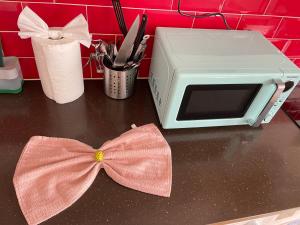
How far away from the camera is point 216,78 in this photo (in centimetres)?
69

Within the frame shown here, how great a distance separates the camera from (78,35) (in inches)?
29.8

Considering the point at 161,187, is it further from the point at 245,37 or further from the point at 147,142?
the point at 245,37

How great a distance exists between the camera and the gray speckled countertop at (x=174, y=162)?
2.02 feet

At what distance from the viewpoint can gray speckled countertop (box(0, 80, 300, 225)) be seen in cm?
61

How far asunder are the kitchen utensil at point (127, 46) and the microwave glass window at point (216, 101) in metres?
0.24

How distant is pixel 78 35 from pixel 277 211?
77 centimetres

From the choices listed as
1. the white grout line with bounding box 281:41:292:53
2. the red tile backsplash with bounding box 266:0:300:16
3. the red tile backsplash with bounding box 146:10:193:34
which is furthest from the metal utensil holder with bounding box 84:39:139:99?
the white grout line with bounding box 281:41:292:53

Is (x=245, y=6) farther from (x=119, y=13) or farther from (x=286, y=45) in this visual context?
(x=119, y=13)

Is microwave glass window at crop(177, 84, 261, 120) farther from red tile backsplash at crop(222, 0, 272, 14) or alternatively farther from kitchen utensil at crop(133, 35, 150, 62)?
red tile backsplash at crop(222, 0, 272, 14)

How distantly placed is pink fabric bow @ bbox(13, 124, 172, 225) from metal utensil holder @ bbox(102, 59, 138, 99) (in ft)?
0.64

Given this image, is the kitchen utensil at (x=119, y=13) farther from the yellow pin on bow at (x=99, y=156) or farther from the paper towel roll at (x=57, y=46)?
the yellow pin on bow at (x=99, y=156)

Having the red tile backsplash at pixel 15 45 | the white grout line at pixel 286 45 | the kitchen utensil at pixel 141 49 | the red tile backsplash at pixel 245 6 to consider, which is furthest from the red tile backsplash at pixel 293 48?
the red tile backsplash at pixel 15 45

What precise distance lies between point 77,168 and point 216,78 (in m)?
0.46

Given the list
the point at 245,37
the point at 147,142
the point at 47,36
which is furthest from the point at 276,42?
the point at 47,36
